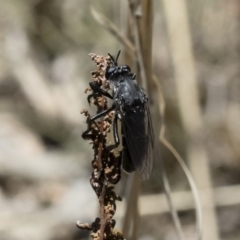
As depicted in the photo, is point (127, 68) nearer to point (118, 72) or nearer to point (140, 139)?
point (118, 72)

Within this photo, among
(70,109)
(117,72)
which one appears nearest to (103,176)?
(117,72)

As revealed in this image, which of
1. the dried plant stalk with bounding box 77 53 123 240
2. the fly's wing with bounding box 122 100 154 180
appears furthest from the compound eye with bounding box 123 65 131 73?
the dried plant stalk with bounding box 77 53 123 240

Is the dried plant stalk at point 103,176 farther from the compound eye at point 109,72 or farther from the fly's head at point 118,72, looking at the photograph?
the fly's head at point 118,72

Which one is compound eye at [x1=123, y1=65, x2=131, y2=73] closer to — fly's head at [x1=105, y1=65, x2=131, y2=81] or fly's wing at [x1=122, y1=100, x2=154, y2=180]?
fly's head at [x1=105, y1=65, x2=131, y2=81]

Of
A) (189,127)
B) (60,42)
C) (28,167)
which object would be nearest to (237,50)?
(189,127)

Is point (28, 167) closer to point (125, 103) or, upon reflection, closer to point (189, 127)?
point (189, 127)

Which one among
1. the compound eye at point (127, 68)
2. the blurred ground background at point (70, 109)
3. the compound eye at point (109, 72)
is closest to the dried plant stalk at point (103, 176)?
the compound eye at point (109, 72)
